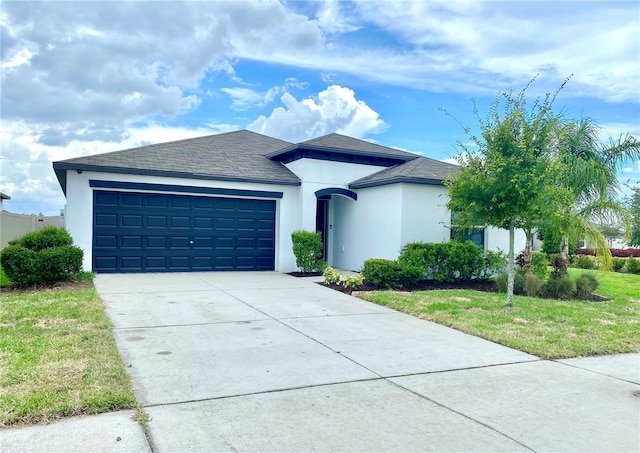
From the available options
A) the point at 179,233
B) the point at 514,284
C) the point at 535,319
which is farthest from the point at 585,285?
the point at 179,233

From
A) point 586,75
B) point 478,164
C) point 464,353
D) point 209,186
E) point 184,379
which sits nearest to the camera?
→ point 184,379

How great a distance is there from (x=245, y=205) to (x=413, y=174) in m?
5.24

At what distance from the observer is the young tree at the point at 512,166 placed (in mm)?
8742

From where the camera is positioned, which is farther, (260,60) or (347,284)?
(260,60)

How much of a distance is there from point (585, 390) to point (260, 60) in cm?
1168

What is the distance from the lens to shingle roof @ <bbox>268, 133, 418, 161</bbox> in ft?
49.8

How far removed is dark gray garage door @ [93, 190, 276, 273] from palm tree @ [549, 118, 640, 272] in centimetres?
848

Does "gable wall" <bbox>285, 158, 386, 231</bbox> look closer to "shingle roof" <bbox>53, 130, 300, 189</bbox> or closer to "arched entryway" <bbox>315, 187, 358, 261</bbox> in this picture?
"shingle roof" <bbox>53, 130, 300, 189</bbox>

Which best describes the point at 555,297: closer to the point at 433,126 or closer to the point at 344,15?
the point at 433,126

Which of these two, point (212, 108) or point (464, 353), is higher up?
point (212, 108)

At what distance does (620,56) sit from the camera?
10.8 metres

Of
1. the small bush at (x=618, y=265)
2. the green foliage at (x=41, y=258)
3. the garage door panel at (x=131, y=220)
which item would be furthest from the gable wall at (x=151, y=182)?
the small bush at (x=618, y=265)

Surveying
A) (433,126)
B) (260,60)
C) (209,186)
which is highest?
(260,60)

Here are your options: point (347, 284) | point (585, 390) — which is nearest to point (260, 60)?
point (347, 284)
